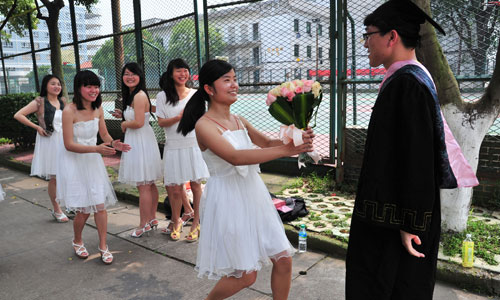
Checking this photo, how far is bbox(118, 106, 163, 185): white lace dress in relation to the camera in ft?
15.5

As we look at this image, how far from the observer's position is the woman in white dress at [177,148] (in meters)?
4.54

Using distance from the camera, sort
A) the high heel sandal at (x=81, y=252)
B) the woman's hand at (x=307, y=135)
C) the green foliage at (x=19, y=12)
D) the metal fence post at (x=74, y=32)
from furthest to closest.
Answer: the green foliage at (x=19, y=12), the metal fence post at (x=74, y=32), the high heel sandal at (x=81, y=252), the woman's hand at (x=307, y=135)

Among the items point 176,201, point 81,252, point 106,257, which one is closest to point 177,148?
point 176,201

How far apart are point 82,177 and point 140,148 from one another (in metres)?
0.81

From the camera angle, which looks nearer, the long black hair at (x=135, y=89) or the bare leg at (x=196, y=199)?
the long black hair at (x=135, y=89)

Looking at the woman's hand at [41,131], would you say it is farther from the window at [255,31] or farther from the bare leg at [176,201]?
the window at [255,31]

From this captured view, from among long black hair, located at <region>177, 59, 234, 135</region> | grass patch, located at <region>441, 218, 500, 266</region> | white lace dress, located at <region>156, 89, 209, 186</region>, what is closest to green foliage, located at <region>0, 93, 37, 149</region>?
white lace dress, located at <region>156, 89, 209, 186</region>

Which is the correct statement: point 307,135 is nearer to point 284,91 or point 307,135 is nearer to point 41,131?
point 284,91

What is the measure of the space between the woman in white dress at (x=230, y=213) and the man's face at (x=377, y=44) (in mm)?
839

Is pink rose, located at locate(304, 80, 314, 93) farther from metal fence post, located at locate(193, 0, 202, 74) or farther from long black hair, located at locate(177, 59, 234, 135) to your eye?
metal fence post, located at locate(193, 0, 202, 74)

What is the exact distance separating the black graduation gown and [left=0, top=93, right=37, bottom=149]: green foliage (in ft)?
36.1

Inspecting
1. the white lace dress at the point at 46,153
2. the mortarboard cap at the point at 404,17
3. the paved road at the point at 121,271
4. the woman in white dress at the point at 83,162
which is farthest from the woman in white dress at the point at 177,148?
the mortarboard cap at the point at 404,17

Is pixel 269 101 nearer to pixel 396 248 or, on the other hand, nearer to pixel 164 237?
pixel 396 248

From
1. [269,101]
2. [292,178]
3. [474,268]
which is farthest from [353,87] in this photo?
[269,101]
